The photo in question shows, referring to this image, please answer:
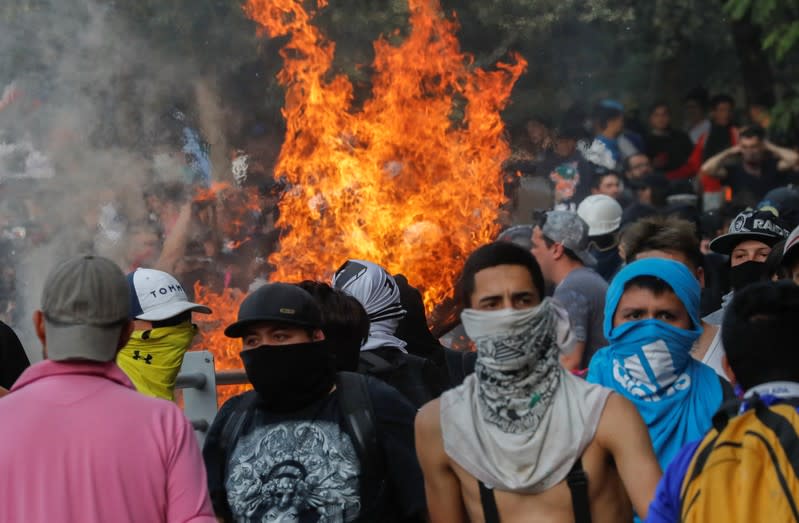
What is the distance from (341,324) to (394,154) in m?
7.11

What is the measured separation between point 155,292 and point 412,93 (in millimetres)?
7794

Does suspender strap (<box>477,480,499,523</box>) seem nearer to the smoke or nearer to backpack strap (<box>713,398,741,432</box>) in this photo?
backpack strap (<box>713,398,741,432</box>)

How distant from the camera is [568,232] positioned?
7.52 meters

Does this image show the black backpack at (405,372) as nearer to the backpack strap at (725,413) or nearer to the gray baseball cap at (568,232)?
the gray baseball cap at (568,232)

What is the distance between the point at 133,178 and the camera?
1434cm

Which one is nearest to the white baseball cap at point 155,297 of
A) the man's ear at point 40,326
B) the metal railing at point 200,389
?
the metal railing at point 200,389

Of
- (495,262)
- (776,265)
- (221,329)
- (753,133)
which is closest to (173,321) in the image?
(495,262)

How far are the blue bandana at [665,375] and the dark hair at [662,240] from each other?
1.38 m

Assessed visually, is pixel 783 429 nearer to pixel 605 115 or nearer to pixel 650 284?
pixel 650 284

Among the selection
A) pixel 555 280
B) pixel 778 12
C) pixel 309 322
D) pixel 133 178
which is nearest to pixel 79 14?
pixel 133 178

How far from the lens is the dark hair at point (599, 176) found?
42.0 ft

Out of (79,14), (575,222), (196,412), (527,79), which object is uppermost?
(79,14)

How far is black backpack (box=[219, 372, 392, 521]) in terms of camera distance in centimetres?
408

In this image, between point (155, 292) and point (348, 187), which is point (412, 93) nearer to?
point (348, 187)
